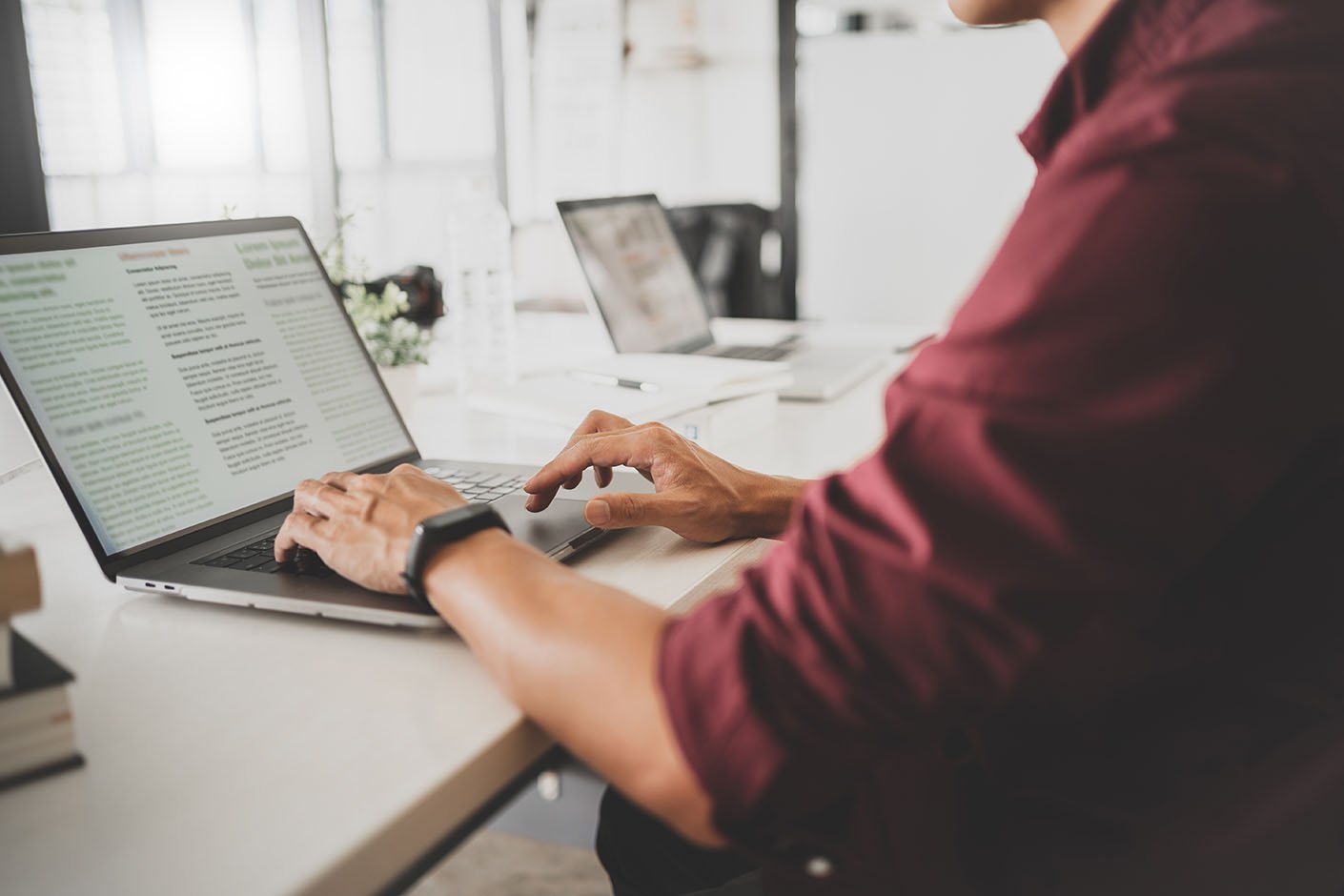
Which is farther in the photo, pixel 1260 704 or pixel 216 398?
pixel 216 398

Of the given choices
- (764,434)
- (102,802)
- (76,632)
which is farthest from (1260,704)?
(764,434)

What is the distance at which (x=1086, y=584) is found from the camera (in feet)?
1.50

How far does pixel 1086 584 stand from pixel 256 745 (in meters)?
0.42

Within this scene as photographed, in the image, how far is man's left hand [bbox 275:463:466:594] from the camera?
70 centimetres

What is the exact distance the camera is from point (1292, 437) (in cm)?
47

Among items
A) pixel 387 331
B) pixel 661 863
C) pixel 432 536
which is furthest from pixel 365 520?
pixel 387 331

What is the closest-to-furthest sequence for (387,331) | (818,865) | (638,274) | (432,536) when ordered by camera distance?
(818,865) < (432,536) < (387,331) < (638,274)

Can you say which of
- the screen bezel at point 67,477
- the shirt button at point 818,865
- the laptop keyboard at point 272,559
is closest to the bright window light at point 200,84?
the screen bezel at point 67,477

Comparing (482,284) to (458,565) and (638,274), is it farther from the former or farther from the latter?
(458,565)

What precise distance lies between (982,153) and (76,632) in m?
2.31

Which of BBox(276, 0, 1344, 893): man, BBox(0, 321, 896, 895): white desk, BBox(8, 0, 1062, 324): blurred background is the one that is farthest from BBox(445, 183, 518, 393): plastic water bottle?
BBox(276, 0, 1344, 893): man

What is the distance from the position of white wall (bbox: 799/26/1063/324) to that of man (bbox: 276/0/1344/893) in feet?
6.70

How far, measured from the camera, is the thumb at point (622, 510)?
814 millimetres

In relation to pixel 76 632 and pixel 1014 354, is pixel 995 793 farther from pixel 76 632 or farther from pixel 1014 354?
pixel 76 632
